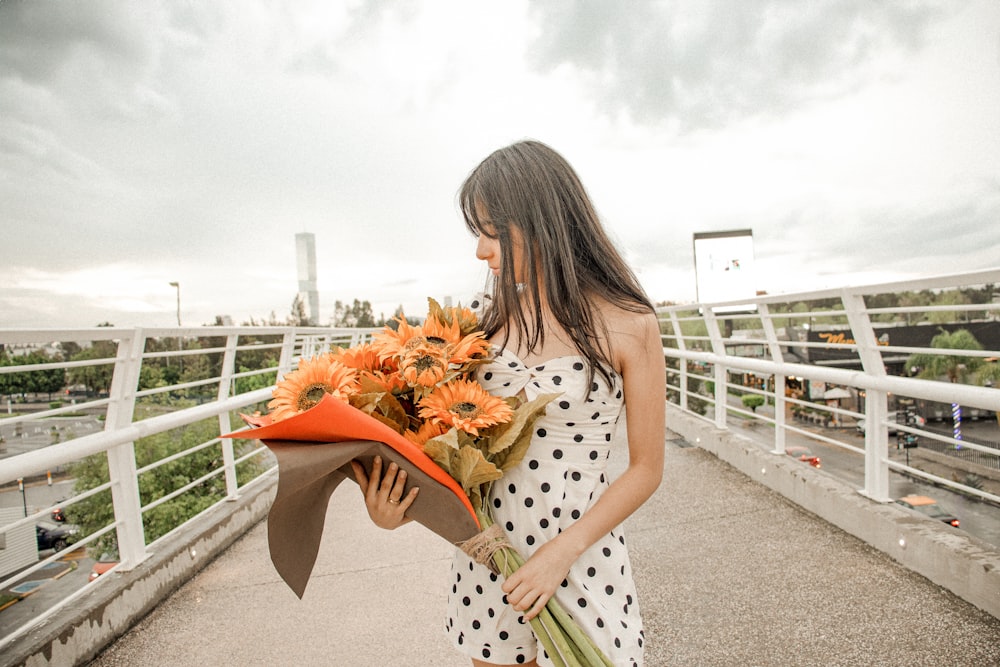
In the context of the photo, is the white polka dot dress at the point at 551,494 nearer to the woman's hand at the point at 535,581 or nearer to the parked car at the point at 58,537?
the woman's hand at the point at 535,581

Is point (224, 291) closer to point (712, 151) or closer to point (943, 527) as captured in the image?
point (712, 151)

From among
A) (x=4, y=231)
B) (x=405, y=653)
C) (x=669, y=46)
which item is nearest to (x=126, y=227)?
(x=4, y=231)

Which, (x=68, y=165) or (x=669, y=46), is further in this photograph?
(x=68, y=165)

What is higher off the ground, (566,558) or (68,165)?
(68,165)

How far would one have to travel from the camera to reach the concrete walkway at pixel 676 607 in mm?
2150

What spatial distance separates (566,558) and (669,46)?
53.3 meters

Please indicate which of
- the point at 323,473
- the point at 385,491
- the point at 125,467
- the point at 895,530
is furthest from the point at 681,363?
the point at 323,473

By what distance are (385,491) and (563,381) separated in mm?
459

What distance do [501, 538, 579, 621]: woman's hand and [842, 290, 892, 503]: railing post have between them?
2815mm

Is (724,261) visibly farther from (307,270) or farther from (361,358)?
(307,270)

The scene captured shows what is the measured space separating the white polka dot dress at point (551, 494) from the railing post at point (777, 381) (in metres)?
3.55

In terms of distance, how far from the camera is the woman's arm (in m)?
1.05

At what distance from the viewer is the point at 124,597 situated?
2525mm

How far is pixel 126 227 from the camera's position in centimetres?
6644
